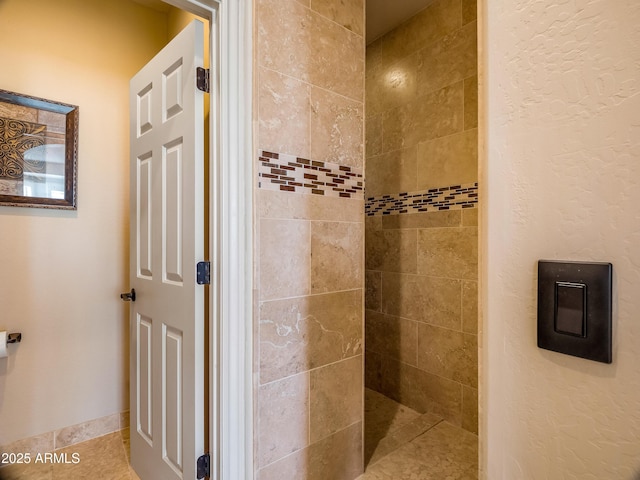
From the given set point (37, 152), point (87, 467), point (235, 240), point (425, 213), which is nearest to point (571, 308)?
point (235, 240)

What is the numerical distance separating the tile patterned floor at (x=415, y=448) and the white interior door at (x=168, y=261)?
2.91 feet

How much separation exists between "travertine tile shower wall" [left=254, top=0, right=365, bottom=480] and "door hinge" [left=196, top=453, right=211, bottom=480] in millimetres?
197

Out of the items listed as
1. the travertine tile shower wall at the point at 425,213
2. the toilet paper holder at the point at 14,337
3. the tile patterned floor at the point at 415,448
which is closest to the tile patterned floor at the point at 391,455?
the tile patterned floor at the point at 415,448

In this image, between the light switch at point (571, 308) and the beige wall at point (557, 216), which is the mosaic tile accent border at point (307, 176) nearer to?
the beige wall at point (557, 216)

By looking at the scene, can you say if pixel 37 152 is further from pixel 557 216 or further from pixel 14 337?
pixel 557 216

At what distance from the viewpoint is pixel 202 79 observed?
1234 mm

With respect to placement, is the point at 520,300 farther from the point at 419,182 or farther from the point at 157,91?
the point at 419,182

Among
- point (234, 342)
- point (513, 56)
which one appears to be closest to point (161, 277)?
point (234, 342)

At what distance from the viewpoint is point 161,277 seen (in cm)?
143

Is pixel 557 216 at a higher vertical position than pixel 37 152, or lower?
lower

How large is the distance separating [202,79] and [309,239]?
730 mm

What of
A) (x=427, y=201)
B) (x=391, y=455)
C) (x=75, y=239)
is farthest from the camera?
(x=427, y=201)

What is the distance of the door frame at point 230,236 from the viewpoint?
1156 millimetres

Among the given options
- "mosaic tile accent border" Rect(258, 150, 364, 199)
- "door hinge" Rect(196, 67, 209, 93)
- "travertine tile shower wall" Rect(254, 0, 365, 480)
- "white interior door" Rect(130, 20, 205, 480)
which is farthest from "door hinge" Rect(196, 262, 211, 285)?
"door hinge" Rect(196, 67, 209, 93)
